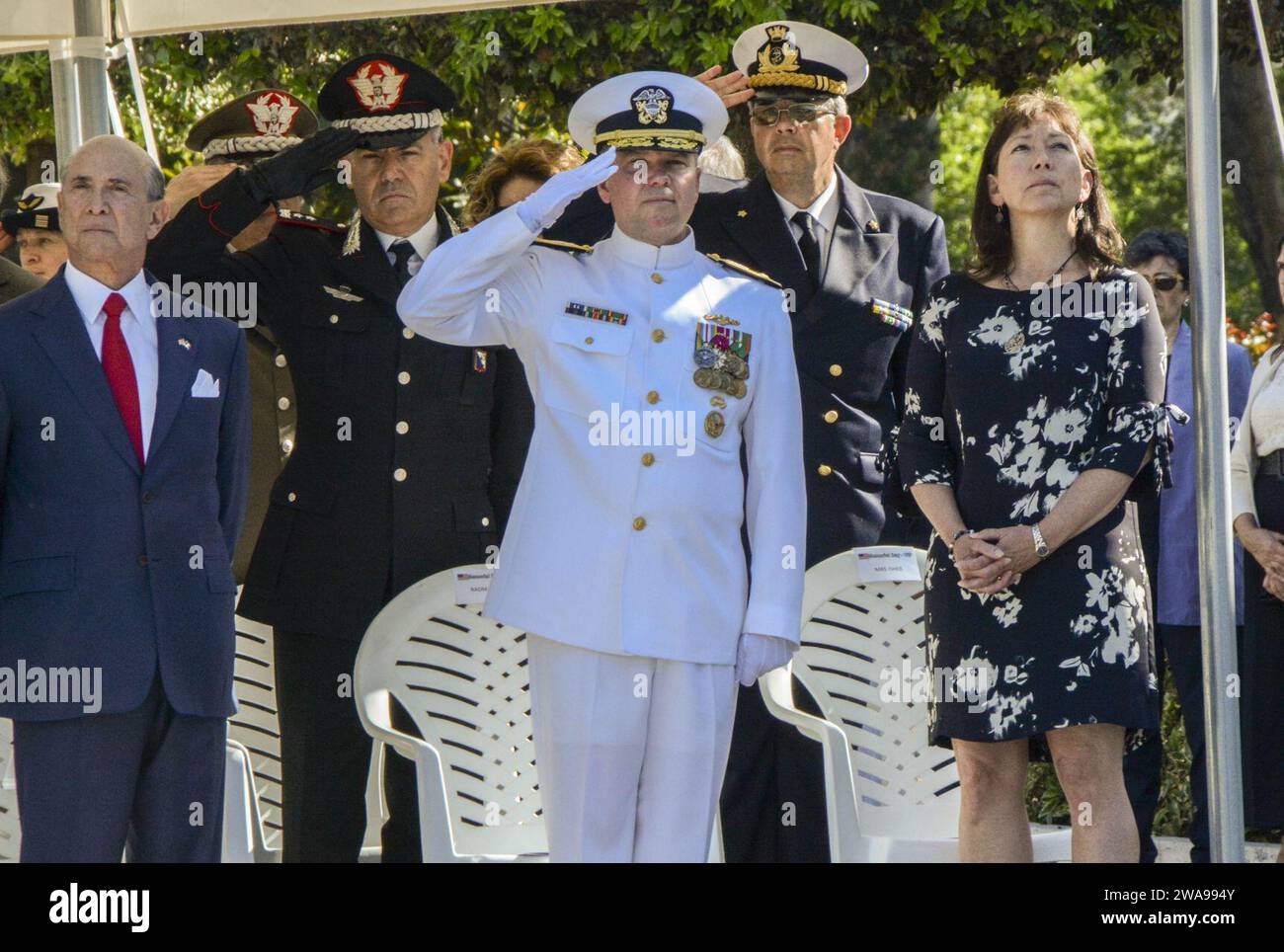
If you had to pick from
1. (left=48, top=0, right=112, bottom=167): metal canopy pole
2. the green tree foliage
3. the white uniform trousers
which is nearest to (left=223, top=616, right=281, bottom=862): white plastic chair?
the white uniform trousers

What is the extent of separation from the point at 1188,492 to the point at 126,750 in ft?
10.4

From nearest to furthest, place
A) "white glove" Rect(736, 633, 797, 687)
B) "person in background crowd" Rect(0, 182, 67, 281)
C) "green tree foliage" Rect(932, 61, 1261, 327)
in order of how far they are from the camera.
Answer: "white glove" Rect(736, 633, 797, 687)
"person in background crowd" Rect(0, 182, 67, 281)
"green tree foliage" Rect(932, 61, 1261, 327)

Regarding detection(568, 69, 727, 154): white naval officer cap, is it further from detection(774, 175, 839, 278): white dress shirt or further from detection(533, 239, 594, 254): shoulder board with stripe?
detection(774, 175, 839, 278): white dress shirt

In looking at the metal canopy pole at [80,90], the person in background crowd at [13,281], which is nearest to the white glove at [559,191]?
the metal canopy pole at [80,90]

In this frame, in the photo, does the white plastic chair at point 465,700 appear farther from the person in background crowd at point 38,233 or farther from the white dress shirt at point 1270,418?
the white dress shirt at point 1270,418

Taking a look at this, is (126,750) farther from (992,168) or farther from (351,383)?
(992,168)

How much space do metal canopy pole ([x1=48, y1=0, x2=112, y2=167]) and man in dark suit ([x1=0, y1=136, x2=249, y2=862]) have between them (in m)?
1.14

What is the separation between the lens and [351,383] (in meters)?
4.77

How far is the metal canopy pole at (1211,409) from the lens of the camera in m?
4.15

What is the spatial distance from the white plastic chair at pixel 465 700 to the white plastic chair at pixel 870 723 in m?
0.57

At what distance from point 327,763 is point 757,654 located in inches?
47.6

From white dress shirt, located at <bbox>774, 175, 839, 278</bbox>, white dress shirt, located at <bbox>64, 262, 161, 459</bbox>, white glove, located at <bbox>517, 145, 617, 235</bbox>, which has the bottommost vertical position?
white dress shirt, located at <bbox>64, 262, 161, 459</bbox>

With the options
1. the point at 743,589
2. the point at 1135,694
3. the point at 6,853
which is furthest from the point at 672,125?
the point at 6,853

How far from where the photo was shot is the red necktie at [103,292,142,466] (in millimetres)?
3990
